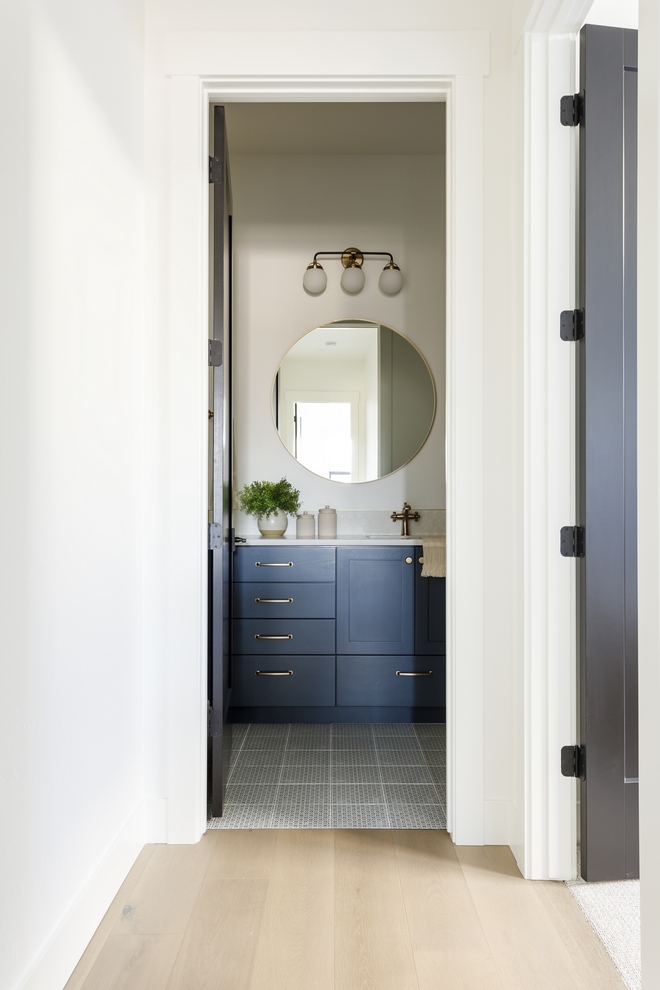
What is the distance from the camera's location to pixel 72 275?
5.21 feet

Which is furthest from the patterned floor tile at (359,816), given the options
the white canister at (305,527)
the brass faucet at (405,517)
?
the brass faucet at (405,517)

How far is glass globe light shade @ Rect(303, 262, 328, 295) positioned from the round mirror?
0.20m

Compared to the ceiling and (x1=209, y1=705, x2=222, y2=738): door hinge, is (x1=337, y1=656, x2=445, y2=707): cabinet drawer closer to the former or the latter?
(x1=209, y1=705, x2=222, y2=738): door hinge

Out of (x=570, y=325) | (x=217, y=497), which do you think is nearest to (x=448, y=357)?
(x=570, y=325)

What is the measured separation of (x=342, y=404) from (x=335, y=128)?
52.6 inches

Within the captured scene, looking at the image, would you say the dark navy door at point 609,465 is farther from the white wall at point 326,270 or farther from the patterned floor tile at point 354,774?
the white wall at point 326,270

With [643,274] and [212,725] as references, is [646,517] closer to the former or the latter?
[643,274]

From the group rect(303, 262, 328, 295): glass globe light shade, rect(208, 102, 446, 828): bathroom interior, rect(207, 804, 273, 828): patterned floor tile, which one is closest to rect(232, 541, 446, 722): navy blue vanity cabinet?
rect(208, 102, 446, 828): bathroom interior

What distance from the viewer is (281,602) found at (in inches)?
125

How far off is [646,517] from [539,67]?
151cm

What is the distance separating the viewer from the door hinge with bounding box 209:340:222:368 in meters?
2.29

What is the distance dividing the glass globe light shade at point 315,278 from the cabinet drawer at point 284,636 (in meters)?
1.72

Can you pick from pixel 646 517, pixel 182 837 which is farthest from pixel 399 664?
pixel 646 517

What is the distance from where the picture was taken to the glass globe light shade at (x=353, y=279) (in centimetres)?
364
